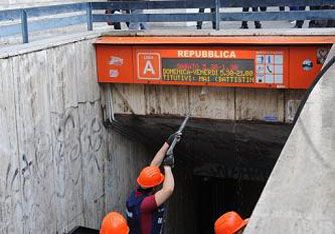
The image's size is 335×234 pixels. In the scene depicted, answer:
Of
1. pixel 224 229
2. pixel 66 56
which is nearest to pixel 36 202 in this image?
A: pixel 66 56

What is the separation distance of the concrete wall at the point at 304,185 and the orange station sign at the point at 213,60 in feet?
7.30

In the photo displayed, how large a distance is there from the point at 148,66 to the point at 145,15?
31.7 inches

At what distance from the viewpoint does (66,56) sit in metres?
7.84

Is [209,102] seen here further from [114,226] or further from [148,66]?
[114,226]

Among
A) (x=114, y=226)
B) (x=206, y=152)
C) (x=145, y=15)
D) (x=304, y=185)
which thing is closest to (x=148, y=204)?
(x=114, y=226)

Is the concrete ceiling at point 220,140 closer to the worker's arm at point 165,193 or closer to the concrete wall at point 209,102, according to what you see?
the concrete wall at point 209,102

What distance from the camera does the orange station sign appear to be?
751 centimetres

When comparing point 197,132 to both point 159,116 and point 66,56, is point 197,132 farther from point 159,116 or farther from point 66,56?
point 66,56

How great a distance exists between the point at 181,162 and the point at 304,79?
3880mm

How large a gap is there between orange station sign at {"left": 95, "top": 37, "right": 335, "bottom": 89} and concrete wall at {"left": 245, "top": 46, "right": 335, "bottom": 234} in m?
2.22

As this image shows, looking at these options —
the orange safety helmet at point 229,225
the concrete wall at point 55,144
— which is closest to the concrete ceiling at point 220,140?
the concrete wall at point 55,144

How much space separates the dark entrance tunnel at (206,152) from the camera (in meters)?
8.61

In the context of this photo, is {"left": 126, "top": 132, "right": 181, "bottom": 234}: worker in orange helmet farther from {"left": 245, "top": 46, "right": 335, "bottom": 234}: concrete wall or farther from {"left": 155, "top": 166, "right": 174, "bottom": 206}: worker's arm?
{"left": 245, "top": 46, "right": 335, "bottom": 234}: concrete wall

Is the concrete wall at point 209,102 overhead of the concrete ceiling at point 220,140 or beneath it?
overhead
